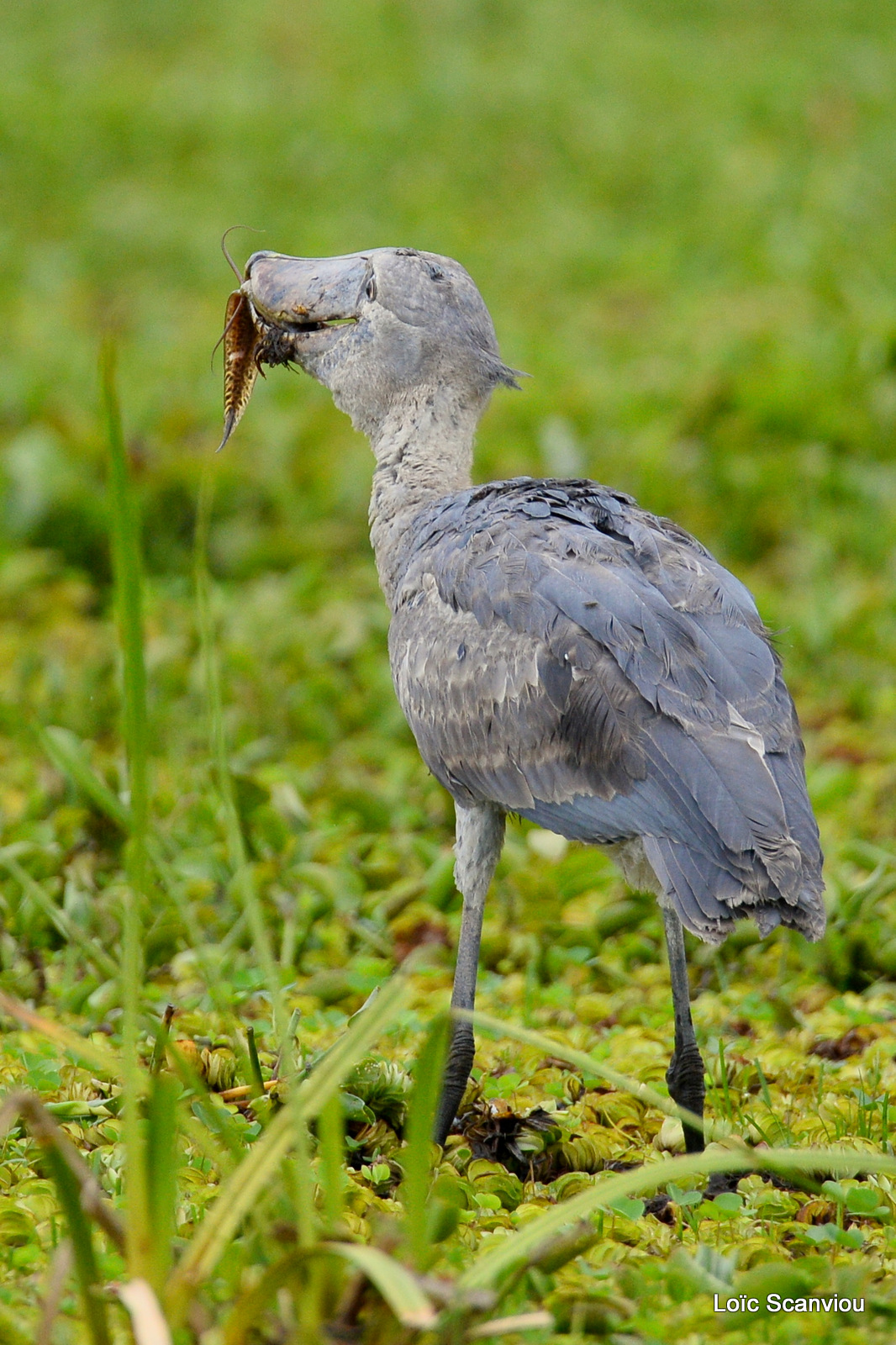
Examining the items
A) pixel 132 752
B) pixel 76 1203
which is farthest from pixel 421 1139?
pixel 132 752

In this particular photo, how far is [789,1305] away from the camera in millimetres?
2441

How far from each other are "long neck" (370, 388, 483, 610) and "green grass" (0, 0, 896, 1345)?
67 centimetres

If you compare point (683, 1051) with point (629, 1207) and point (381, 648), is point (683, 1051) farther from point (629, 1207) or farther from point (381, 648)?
point (381, 648)

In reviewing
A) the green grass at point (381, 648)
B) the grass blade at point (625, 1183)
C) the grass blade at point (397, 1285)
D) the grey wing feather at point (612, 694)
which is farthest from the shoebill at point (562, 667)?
the grass blade at point (397, 1285)

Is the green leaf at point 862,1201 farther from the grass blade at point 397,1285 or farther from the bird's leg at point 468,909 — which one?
the grass blade at point 397,1285

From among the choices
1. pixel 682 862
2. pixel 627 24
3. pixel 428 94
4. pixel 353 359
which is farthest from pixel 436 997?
pixel 627 24

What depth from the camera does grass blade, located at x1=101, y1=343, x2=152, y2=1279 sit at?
82.0 inches

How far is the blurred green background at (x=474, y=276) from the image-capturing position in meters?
5.99

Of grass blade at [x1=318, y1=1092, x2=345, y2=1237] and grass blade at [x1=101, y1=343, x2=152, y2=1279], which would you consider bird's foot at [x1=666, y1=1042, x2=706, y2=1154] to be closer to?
grass blade at [x1=318, y1=1092, x2=345, y2=1237]

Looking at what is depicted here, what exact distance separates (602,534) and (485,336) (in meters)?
0.80

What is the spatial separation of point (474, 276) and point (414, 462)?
6335 mm

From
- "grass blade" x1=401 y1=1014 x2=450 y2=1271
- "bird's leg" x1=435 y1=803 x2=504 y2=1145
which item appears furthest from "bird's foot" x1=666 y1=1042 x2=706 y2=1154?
"grass blade" x1=401 y1=1014 x2=450 y2=1271

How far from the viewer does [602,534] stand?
3.25 meters

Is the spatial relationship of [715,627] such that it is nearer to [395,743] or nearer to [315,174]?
[395,743]
